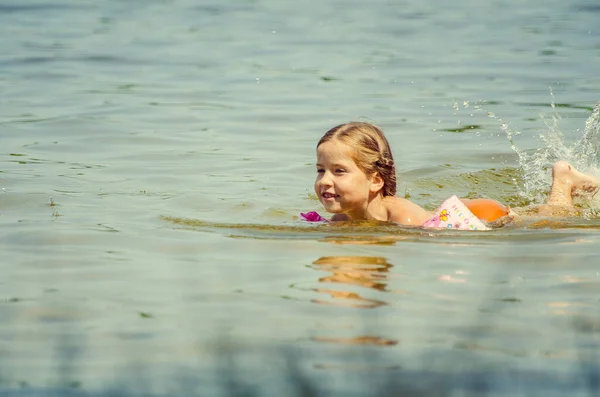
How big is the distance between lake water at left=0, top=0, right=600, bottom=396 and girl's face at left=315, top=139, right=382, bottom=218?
0.28 metres

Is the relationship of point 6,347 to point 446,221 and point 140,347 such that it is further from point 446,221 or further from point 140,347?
point 446,221

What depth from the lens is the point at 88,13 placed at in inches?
924

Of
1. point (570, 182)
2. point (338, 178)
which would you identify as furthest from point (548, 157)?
point (338, 178)

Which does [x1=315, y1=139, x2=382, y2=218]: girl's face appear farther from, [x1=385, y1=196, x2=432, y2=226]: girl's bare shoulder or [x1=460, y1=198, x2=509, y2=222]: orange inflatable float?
[x1=460, y1=198, x2=509, y2=222]: orange inflatable float

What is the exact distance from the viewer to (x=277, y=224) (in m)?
7.69

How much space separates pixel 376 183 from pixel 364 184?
18 cm

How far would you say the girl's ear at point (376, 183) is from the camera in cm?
793

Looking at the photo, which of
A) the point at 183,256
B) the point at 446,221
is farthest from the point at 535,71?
the point at 183,256

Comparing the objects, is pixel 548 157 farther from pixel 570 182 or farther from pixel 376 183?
pixel 376 183

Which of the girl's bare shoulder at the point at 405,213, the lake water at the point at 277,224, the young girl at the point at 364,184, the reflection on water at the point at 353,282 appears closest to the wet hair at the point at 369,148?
the young girl at the point at 364,184

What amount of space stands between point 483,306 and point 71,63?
13.0m

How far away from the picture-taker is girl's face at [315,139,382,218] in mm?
Result: 7652

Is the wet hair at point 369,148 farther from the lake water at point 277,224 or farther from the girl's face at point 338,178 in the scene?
the lake water at point 277,224

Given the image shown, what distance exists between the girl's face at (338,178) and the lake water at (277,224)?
278 mm
